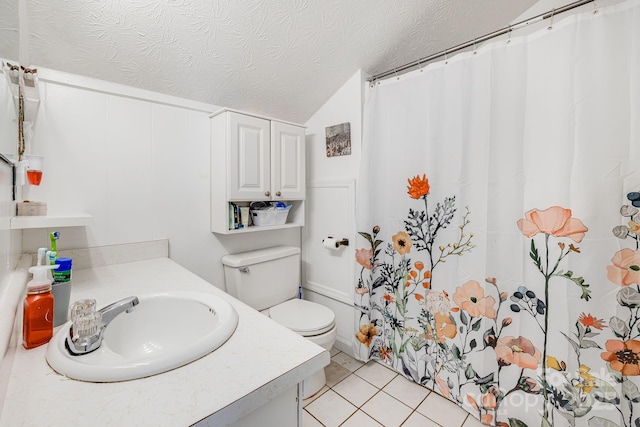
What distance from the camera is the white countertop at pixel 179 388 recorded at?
1.43 ft

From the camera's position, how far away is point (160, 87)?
142 cm

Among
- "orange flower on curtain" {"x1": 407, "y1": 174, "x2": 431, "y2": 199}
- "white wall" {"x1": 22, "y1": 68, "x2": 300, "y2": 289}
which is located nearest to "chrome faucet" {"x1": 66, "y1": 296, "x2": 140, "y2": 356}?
"white wall" {"x1": 22, "y1": 68, "x2": 300, "y2": 289}

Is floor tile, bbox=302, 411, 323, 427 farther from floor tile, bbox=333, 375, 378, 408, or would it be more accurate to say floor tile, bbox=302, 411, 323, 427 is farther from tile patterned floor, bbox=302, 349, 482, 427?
floor tile, bbox=333, 375, 378, 408

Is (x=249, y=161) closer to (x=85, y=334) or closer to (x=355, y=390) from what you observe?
(x=85, y=334)

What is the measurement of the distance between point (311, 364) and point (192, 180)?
1.35 meters

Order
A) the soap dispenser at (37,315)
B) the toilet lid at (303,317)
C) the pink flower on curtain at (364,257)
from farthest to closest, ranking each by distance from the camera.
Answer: the pink flower on curtain at (364,257)
the toilet lid at (303,317)
the soap dispenser at (37,315)

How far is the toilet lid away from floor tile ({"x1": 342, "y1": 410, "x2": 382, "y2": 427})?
43 centimetres

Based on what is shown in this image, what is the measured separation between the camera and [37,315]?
604 millimetres

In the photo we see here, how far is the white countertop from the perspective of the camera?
1.43ft

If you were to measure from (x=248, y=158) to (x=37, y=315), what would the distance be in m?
1.16

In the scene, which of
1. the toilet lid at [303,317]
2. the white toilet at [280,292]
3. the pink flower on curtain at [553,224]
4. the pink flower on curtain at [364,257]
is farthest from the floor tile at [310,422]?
the pink flower on curtain at [553,224]

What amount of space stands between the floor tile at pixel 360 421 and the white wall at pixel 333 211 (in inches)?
20.0

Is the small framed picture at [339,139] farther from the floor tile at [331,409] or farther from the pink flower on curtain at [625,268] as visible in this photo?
the floor tile at [331,409]

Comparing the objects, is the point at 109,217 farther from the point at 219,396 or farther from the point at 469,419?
the point at 469,419
